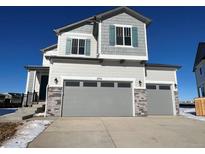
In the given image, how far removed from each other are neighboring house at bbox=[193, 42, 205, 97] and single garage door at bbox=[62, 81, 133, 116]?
51.5 feet

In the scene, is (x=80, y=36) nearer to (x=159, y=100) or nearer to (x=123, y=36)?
(x=123, y=36)

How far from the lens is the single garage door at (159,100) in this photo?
1198cm

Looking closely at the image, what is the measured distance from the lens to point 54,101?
1059 centimetres

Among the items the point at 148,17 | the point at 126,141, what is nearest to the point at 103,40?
the point at 148,17

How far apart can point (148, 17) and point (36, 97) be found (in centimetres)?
1146

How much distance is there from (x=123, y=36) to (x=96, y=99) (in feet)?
16.8

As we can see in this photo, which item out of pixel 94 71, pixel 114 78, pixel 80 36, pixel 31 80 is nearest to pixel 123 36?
pixel 114 78

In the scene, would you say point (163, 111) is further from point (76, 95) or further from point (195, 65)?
point (195, 65)

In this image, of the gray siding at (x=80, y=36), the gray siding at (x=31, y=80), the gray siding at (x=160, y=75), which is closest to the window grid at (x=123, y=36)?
the gray siding at (x=80, y=36)

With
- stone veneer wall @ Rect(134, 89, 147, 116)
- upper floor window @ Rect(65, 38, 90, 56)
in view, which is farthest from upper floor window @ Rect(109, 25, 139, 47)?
stone veneer wall @ Rect(134, 89, 147, 116)

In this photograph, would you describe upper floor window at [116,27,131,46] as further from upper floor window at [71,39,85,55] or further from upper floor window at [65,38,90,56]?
upper floor window at [71,39,85,55]

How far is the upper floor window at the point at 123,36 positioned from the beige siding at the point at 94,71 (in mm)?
1739
